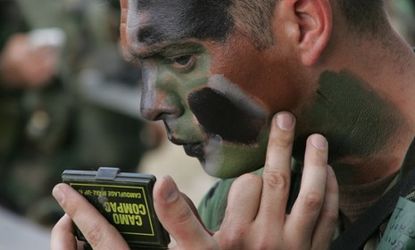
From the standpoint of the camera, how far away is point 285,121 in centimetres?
239

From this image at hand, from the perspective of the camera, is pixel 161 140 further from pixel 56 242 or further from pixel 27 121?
pixel 56 242

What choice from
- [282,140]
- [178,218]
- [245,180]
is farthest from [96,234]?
[282,140]

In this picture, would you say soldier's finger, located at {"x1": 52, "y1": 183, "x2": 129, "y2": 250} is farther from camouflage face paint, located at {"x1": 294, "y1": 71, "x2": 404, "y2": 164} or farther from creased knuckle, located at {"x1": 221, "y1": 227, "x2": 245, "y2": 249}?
camouflage face paint, located at {"x1": 294, "y1": 71, "x2": 404, "y2": 164}

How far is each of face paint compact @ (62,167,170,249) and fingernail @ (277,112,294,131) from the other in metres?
0.35

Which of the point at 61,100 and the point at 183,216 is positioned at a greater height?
the point at 183,216

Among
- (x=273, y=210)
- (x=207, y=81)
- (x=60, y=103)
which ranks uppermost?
(x=207, y=81)

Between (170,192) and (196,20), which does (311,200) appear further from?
(196,20)

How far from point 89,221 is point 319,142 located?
55 cm

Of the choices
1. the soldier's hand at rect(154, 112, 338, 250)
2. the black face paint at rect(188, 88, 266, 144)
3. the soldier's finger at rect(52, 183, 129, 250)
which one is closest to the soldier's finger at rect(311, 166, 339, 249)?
the soldier's hand at rect(154, 112, 338, 250)

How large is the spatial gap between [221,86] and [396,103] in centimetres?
42

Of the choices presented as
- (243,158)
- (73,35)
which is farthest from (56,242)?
(73,35)

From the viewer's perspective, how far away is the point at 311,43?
7.83ft

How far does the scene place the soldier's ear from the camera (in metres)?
2.37

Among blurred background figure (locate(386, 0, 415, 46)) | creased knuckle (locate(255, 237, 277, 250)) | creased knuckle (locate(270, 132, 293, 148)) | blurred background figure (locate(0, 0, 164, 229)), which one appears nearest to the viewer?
creased knuckle (locate(255, 237, 277, 250))
